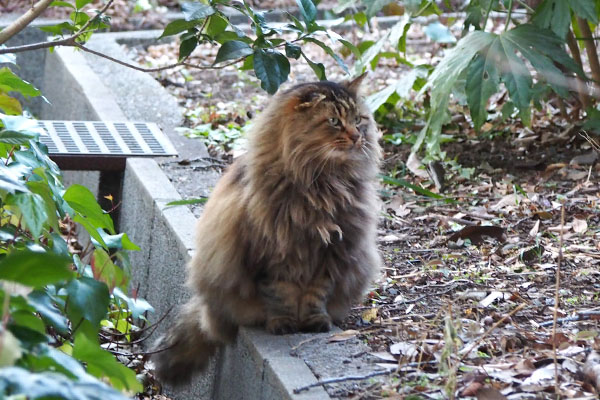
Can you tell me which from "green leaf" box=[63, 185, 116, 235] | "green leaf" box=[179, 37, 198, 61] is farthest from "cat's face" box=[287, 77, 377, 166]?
"green leaf" box=[63, 185, 116, 235]

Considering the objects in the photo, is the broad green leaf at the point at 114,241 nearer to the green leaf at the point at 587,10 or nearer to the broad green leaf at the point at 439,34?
the green leaf at the point at 587,10

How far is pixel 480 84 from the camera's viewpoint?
4.01m

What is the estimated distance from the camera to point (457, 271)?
3.62 m

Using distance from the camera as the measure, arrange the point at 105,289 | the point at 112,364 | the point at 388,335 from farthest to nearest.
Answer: the point at 388,335 → the point at 105,289 → the point at 112,364

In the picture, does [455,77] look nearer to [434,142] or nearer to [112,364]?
[434,142]

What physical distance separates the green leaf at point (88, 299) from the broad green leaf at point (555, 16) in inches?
101

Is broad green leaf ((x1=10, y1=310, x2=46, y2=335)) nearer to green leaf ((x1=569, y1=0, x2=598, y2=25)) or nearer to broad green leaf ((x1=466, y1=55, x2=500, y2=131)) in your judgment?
broad green leaf ((x1=466, y1=55, x2=500, y2=131))

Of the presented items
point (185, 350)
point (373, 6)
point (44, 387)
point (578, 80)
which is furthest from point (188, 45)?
point (578, 80)

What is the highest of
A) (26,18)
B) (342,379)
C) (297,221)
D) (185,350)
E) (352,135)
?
(26,18)

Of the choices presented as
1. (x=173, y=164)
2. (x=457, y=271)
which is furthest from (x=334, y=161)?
(x=173, y=164)

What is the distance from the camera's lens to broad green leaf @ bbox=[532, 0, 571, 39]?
160 inches

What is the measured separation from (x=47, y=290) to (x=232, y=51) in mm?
1018

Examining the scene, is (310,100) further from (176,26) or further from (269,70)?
(176,26)

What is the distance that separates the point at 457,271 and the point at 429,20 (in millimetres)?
3972
